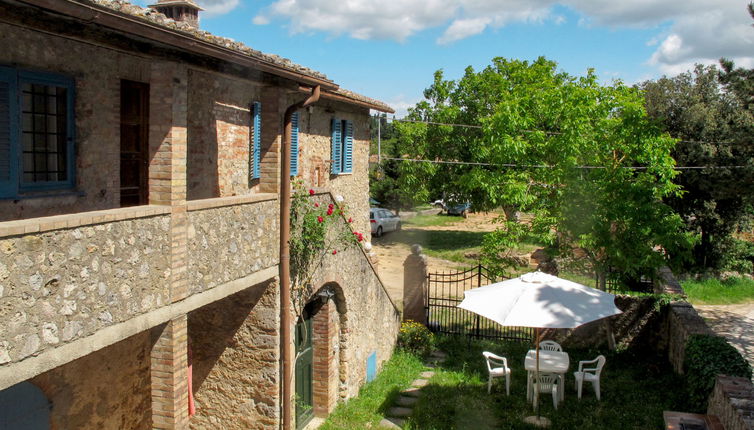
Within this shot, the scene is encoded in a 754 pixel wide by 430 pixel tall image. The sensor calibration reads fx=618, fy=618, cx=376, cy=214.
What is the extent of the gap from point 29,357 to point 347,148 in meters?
11.3

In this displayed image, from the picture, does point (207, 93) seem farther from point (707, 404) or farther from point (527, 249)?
point (527, 249)

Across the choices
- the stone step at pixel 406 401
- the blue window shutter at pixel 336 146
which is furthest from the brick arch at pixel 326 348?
the blue window shutter at pixel 336 146

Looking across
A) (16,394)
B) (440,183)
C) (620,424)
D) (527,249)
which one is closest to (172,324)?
(16,394)

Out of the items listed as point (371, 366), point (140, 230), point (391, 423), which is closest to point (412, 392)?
point (371, 366)

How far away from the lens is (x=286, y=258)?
8719 mm

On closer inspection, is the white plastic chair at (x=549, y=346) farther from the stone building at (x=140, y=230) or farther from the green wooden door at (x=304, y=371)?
the green wooden door at (x=304, y=371)

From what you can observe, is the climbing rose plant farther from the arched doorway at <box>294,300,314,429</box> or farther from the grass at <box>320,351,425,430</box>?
the grass at <box>320,351,425,430</box>

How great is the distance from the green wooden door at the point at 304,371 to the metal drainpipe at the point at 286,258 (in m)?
1.24

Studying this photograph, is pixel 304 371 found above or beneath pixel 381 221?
beneath

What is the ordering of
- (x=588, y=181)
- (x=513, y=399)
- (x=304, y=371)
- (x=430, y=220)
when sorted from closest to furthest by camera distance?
(x=304, y=371)
(x=513, y=399)
(x=588, y=181)
(x=430, y=220)

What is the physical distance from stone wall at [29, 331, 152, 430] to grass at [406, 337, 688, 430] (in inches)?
181

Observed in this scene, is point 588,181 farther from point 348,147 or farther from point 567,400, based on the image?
point 348,147

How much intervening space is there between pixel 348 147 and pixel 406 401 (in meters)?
6.46

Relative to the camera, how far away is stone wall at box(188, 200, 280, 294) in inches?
265
